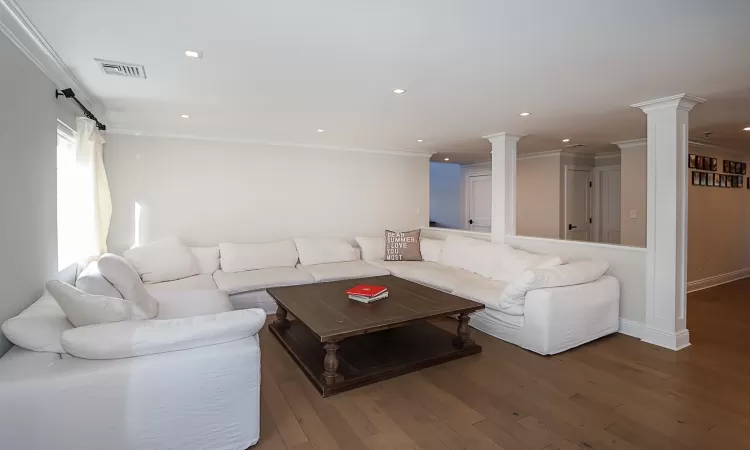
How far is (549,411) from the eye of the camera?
2.36 meters

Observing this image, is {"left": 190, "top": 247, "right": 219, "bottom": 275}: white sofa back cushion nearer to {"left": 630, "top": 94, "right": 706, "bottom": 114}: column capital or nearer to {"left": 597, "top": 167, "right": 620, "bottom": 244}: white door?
{"left": 630, "top": 94, "right": 706, "bottom": 114}: column capital

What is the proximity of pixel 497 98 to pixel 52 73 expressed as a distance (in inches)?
130

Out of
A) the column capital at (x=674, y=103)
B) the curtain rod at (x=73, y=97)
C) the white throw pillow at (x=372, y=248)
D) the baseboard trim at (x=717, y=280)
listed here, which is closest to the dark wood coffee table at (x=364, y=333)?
the white throw pillow at (x=372, y=248)

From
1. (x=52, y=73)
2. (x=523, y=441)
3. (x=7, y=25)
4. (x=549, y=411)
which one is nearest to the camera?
(x=7, y=25)

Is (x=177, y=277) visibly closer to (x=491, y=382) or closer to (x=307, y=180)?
(x=307, y=180)

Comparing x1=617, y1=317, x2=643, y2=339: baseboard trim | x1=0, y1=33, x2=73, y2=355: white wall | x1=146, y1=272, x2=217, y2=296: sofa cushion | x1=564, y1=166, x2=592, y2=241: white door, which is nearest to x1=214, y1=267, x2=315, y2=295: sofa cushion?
x1=146, y1=272, x2=217, y2=296: sofa cushion

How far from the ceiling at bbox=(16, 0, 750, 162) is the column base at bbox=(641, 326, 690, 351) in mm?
2054

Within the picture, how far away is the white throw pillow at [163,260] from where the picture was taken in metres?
4.13

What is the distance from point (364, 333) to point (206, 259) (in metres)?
2.90

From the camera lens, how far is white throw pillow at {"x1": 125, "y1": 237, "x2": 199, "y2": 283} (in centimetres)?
413

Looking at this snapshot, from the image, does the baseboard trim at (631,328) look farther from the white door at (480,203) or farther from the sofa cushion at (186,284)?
the sofa cushion at (186,284)

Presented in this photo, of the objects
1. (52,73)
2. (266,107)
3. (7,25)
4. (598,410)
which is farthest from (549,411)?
(52,73)

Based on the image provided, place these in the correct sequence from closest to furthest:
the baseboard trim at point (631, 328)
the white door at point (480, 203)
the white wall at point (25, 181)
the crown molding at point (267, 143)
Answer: the white wall at point (25, 181)
the baseboard trim at point (631, 328)
the crown molding at point (267, 143)
the white door at point (480, 203)

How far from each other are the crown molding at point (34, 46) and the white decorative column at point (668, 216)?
14.4ft
